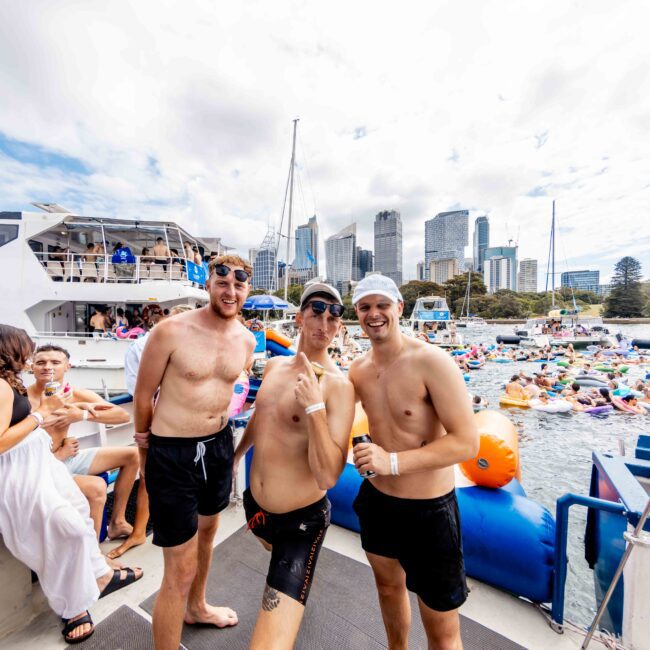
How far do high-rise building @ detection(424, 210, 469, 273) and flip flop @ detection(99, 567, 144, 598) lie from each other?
156 m

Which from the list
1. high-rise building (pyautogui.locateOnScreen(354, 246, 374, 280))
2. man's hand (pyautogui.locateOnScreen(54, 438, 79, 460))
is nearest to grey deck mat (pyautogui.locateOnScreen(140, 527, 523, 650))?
man's hand (pyautogui.locateOnScreen(54, 438, 79, 460))

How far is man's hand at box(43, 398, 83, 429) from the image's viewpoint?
7.65 ft

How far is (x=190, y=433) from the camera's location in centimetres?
188

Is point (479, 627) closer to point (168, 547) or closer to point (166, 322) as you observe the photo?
point (168, 547)

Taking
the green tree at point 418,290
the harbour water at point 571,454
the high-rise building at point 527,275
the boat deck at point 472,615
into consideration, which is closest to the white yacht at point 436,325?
the harbour water at point 571,454

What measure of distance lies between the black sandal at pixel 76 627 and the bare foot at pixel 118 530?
0.81m

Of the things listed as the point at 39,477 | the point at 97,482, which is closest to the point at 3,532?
the point at 39,477

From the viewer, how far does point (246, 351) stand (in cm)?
224

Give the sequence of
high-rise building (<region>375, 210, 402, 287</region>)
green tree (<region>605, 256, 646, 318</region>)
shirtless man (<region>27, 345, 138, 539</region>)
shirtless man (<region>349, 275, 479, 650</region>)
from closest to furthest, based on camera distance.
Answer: shirtless man (<region>349, 275, 479, 650</region>), shirtless man (<region>27, 345, 138, 539</region>), green tree (<region>605, 256, 646, 318</region>), high-rise building (<region>375, 210, 402, 287</region>)

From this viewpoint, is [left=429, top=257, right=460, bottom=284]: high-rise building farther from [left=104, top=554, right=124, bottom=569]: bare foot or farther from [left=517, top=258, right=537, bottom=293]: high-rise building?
[left=104, top=554, right=124, bottom=569]: bare foot

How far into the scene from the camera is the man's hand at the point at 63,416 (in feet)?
7.65

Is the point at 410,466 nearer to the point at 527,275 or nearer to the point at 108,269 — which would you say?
the point at 108,269

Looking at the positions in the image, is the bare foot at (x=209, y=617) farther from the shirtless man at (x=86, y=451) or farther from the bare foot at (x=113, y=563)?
the shirtless man at (x=86, y=451)

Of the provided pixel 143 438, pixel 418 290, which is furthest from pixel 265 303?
pixel 418 290
